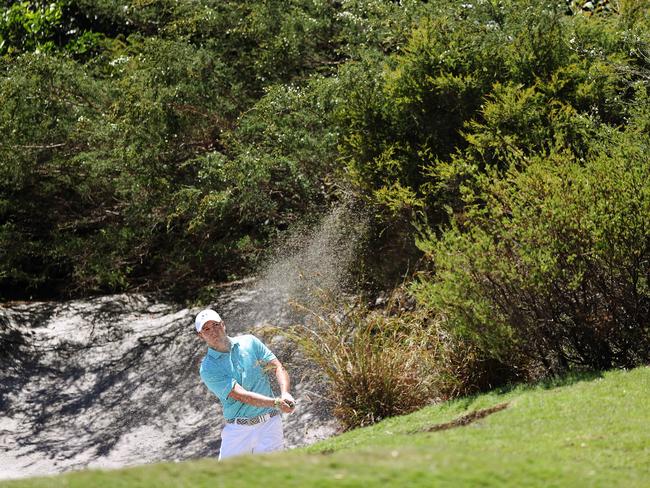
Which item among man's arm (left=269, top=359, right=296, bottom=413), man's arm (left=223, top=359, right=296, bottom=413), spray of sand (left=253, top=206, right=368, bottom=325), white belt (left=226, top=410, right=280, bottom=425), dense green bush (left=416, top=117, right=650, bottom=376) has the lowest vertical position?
spray of sand (left=253, top=206, right=368, bottom=325)

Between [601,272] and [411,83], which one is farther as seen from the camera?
[411,83]

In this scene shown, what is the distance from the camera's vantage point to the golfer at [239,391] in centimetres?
726

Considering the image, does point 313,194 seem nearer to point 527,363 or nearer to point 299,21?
point 299,21

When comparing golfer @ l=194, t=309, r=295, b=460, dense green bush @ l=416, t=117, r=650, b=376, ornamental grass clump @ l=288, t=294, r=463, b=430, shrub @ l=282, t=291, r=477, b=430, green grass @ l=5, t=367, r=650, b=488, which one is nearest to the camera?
green grass @ l=5, t=367, r=650, b=488

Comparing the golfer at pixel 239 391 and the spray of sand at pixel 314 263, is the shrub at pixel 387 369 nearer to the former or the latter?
the spray of sand at pixel 314 263

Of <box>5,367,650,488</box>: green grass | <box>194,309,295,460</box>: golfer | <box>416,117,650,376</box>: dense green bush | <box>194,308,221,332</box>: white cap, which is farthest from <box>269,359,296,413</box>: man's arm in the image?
<box>416,117,650,376</box>: dense green bush

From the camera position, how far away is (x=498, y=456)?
18.8 ft

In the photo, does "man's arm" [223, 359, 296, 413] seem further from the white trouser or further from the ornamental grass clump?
the ornamental grass clump

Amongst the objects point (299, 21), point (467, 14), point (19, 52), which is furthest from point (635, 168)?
point (19, 52)

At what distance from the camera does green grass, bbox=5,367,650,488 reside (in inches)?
191

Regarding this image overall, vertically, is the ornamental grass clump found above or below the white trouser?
below

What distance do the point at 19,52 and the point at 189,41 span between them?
3.32 meters

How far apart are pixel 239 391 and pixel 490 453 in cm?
202

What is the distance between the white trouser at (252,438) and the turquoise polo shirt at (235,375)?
9 cm
